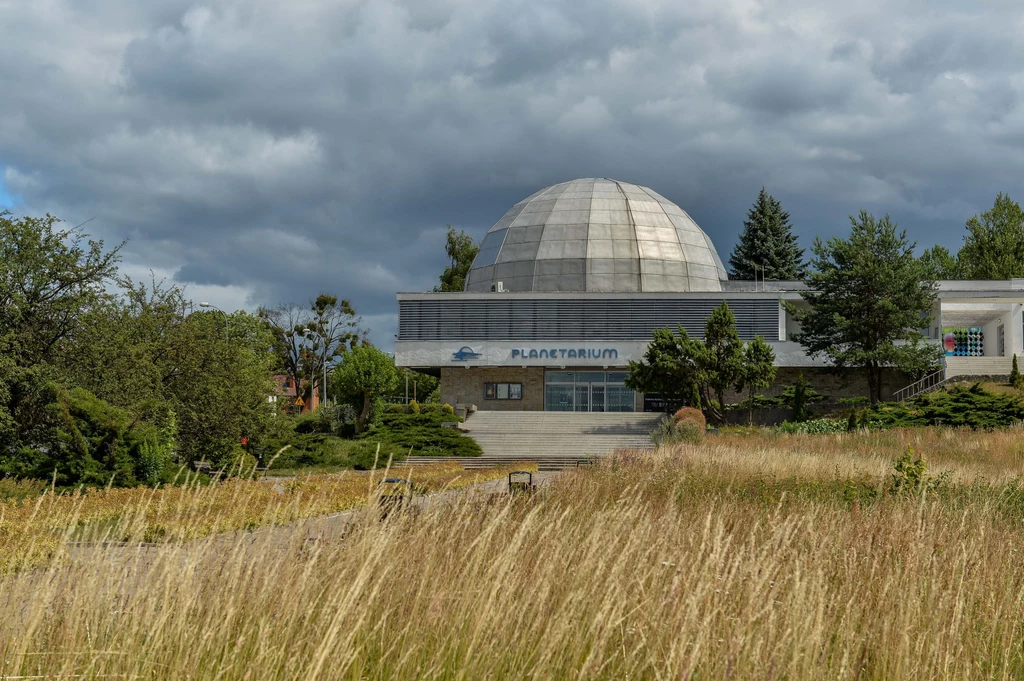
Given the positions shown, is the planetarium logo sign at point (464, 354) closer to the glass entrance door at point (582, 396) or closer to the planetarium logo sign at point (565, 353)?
the planetarium logo sign at point (565, 353)

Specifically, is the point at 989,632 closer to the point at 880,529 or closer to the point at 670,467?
the point at 880,529

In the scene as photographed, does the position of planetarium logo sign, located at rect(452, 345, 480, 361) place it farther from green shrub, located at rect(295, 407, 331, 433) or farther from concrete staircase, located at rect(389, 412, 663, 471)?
green shrub, located at rect(295, 407, 331, 433)

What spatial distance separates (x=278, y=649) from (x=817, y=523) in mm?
4529

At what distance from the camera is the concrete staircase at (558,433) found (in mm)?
36594

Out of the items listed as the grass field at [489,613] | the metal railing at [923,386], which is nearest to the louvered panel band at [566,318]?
the metal railing at [923,386]

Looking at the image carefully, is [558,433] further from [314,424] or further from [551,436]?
[314,424]

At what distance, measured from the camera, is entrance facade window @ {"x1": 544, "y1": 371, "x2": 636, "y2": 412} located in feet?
173

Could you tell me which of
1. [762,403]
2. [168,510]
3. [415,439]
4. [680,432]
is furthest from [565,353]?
[168,510]

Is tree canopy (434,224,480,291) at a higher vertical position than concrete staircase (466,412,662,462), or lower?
higher

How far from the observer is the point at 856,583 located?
5027 millimetres

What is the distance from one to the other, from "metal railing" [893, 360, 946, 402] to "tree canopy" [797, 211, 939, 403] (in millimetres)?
1012

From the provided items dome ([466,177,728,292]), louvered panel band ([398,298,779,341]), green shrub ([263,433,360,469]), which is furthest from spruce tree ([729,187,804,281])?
green shrub ([263,433,360,469])

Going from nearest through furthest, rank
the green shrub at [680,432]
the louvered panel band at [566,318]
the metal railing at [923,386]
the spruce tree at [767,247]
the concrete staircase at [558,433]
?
the green shrub at [680,432] → the concrete staircase at [558,433] → the metal railing at [923,386] → the louvered panel band at [566,318] → the spruce tree at [767,247]

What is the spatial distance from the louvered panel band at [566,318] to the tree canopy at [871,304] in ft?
18.2
